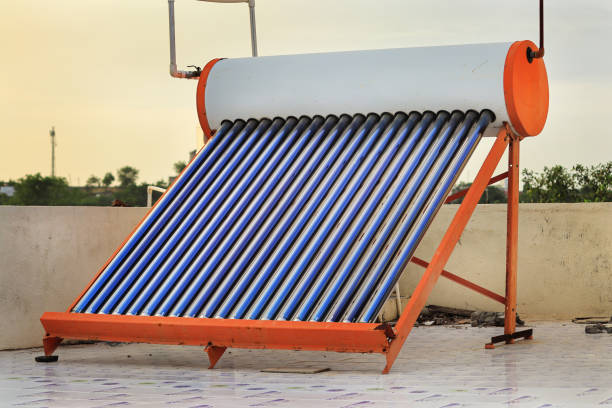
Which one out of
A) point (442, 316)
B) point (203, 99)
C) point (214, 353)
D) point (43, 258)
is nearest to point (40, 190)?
point (442, 316)

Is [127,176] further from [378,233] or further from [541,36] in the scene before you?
[378,233]

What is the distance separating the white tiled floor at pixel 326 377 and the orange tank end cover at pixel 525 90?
1.73 metres

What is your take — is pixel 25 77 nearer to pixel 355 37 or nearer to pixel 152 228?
pixel 355 37

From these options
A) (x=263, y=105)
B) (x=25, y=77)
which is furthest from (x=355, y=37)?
(x=25, y=77)

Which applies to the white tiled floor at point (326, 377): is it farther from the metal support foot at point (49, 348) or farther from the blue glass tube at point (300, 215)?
the blue glass tube at point (300, 215)

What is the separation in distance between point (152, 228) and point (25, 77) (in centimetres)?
2658

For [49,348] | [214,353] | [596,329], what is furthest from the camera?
[596,329]

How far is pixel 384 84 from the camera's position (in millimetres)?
7824

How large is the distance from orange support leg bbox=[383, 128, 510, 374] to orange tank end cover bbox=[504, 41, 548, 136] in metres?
0.19

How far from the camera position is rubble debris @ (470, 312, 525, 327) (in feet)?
32.9

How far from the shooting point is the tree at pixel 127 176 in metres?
44.0

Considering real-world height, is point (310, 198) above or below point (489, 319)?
above

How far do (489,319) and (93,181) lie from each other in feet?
113

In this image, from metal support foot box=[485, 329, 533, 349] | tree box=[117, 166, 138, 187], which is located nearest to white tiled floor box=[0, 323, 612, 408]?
metal support foot box=[485, 329, 533, 349]
